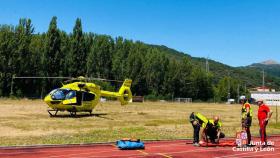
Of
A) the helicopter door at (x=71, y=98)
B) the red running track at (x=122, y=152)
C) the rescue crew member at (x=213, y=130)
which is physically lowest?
the red running track at (x=122, y=152)

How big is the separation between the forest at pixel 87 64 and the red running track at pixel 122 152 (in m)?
53.8

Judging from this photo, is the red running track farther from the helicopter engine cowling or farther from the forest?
the forest

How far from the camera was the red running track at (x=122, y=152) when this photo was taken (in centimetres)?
1415

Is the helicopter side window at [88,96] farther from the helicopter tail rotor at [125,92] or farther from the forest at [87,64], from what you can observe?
the forest at [87,64]

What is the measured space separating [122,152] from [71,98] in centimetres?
1785

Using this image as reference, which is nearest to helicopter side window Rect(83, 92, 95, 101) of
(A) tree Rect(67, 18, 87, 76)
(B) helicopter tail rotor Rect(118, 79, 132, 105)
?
(B) helicopter tail rotor Rect(118, 79, 132, 105)

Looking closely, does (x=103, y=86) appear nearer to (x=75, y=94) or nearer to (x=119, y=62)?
(x=119, y=62)

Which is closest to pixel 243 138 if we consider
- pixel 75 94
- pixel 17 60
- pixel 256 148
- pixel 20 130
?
pixel 256 148

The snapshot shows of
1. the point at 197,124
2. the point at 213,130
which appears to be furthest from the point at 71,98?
the point at 213,130

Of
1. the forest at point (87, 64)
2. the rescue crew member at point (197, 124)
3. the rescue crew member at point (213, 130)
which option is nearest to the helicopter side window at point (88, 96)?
the rescue crew member at point (197, 124)

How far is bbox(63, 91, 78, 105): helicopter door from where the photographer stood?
3181cm

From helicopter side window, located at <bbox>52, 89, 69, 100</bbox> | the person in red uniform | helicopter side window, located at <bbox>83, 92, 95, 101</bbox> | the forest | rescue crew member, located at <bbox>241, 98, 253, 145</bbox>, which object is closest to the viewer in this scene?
the person in red uniform

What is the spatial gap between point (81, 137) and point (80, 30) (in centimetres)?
6044

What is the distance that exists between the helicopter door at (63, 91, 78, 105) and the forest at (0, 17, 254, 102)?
37.8 metres
